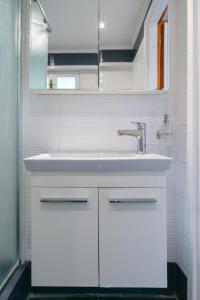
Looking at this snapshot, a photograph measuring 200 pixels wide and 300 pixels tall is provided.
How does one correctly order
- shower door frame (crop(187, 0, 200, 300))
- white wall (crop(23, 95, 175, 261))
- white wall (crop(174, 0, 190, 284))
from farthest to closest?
1. white wall (crop(23, 95, 175, 261))
2. white wall (crop(174, 0, 190, 284))
3. shower door frame (crop(187, 0, 200, 300))

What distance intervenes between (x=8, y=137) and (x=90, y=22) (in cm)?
88

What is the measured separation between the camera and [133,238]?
1.20 meters

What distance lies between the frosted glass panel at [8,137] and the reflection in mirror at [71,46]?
0.20 meters

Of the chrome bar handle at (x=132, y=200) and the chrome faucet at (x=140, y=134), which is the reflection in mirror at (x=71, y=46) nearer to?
the chrome faucet at (x=140, y=134)

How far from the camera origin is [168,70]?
1.59 metres

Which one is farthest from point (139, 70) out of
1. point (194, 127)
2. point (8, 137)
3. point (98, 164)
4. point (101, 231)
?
point (101, 231)

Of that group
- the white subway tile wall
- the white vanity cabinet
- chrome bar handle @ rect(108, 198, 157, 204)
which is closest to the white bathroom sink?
the white vanity cabinet

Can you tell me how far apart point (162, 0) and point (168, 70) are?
0.45 meters

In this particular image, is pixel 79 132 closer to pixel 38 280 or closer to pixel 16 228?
pixel 16 228

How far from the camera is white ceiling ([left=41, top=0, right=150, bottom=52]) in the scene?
161cm

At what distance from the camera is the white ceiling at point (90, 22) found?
5.29 feet

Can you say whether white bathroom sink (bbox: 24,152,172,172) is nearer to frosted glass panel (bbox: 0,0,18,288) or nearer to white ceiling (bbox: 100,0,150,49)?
frosted glass panel (bbox: 0,0,18,288)

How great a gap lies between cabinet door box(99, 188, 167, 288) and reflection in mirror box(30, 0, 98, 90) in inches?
30.7

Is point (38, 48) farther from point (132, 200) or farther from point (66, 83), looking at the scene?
point (132, 200)
